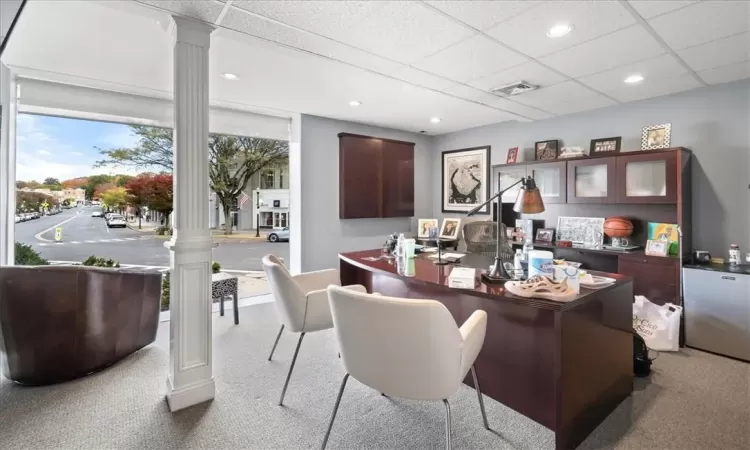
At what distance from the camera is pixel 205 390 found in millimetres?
2312

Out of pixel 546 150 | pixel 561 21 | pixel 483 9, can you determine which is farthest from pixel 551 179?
pixel 483 9

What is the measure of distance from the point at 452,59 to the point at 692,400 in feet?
→ 9.65

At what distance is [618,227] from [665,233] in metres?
0.40

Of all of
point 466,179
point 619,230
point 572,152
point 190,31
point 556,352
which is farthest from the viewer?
point 466,179

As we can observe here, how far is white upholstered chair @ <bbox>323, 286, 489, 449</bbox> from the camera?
1.39 metres

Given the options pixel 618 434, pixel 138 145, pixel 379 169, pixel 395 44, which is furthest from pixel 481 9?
pixel 138 145

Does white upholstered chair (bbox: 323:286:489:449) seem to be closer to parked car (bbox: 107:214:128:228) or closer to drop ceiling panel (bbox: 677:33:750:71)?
drop ceiling panel (bbox: 677:33:750:71)

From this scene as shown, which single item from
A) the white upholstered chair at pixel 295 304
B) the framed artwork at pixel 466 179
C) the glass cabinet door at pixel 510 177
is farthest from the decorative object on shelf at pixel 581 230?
the white upholstered chair at pixel 295 304

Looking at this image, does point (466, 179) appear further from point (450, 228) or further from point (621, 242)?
point (621, 242)

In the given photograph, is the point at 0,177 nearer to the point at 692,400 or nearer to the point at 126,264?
the point at 126,264

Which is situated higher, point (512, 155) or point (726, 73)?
point (726, 73)

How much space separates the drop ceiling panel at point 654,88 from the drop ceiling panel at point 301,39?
2.38 m

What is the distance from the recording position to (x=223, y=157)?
Result: 4613 millimetres

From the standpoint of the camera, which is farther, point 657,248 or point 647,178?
point 647,178
